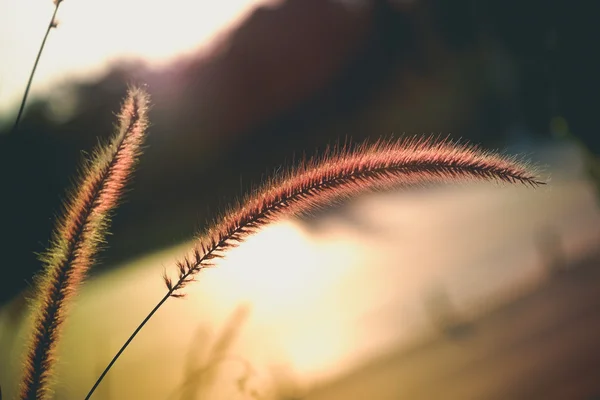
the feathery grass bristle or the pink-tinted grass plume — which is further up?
the feathery grass bristle

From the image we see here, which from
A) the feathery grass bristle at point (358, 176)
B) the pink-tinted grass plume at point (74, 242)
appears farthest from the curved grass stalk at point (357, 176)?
the pink-tinted grass plume at point (74, 242)

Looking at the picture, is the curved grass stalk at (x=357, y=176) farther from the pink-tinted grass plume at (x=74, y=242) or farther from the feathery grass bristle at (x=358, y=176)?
the pink-tinted grass plume at (x=74, y=242)

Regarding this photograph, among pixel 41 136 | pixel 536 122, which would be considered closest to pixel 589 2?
pixel 536 122

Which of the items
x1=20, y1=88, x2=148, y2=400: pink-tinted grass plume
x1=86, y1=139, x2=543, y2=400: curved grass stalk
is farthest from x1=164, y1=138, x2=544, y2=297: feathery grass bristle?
x1=20, y1=88, x2=148, y2=400: pink-tinted grass plume

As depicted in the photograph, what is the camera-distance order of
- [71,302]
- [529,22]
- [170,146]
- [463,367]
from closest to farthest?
[71,302], [463,367], [170,146], [529,22]

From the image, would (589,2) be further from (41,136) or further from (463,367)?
(41,136)

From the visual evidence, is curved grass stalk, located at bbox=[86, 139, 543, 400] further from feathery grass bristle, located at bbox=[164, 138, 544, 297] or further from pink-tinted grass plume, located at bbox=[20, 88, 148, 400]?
pink-tinted grass plume, located at bbox=[20, 88, 148, 400]

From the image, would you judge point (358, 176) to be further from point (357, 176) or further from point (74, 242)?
point (74, 242)

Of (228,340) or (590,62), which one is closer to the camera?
(228,340)
